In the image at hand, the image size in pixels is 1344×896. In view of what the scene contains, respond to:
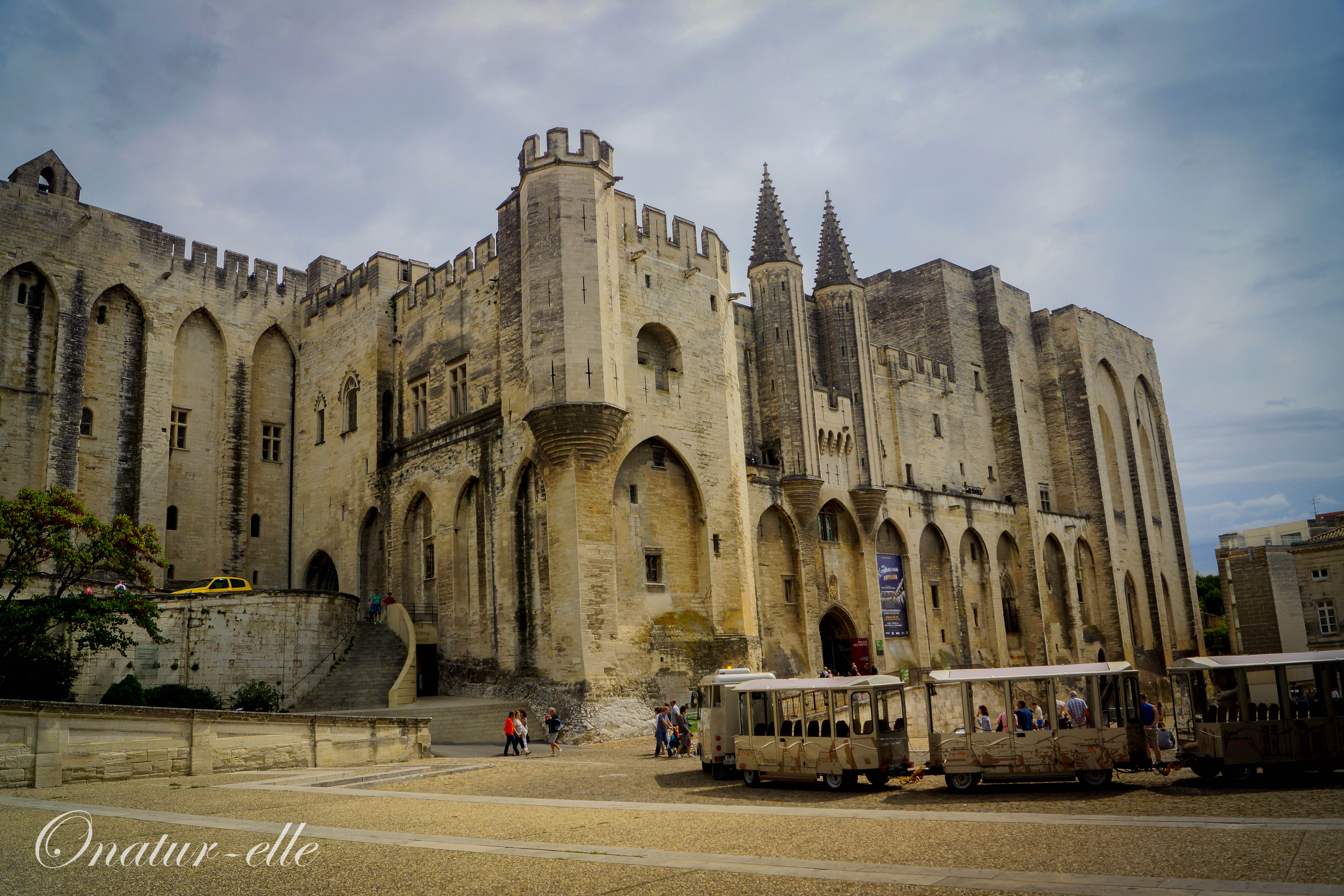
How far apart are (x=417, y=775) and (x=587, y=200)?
15.6m

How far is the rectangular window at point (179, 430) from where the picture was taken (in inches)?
1262

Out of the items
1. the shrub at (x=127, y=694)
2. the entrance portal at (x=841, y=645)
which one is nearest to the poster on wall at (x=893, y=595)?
the entrance portal at (x=841, y=645)

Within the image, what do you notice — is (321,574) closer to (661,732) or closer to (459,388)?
(459,388)

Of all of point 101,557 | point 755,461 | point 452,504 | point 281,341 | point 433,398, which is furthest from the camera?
point 281,341

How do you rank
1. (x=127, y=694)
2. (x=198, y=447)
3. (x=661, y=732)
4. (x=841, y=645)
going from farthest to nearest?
(x=841, y=645), (x=198, y=447), (x=127, y=694), (x=661, y=732)

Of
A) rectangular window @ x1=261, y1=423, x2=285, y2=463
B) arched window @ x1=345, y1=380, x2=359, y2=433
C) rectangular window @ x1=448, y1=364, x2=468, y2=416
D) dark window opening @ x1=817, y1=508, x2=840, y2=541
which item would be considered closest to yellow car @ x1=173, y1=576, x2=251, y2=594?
rectangular window @ x1=261, y1=423, x2=285, y2=463

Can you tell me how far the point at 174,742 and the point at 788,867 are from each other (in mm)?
11211

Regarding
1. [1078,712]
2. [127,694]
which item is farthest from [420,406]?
[1078,712]

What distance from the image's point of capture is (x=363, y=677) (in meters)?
25.1

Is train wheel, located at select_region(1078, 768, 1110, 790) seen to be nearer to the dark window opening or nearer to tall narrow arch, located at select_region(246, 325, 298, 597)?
the dark window opening

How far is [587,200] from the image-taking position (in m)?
25.5

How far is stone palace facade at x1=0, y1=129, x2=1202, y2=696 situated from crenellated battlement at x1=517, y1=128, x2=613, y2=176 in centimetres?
9

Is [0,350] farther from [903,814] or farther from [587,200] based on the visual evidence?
[903,814]

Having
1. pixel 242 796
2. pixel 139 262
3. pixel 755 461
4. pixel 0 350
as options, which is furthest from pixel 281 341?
pixel 242 796
